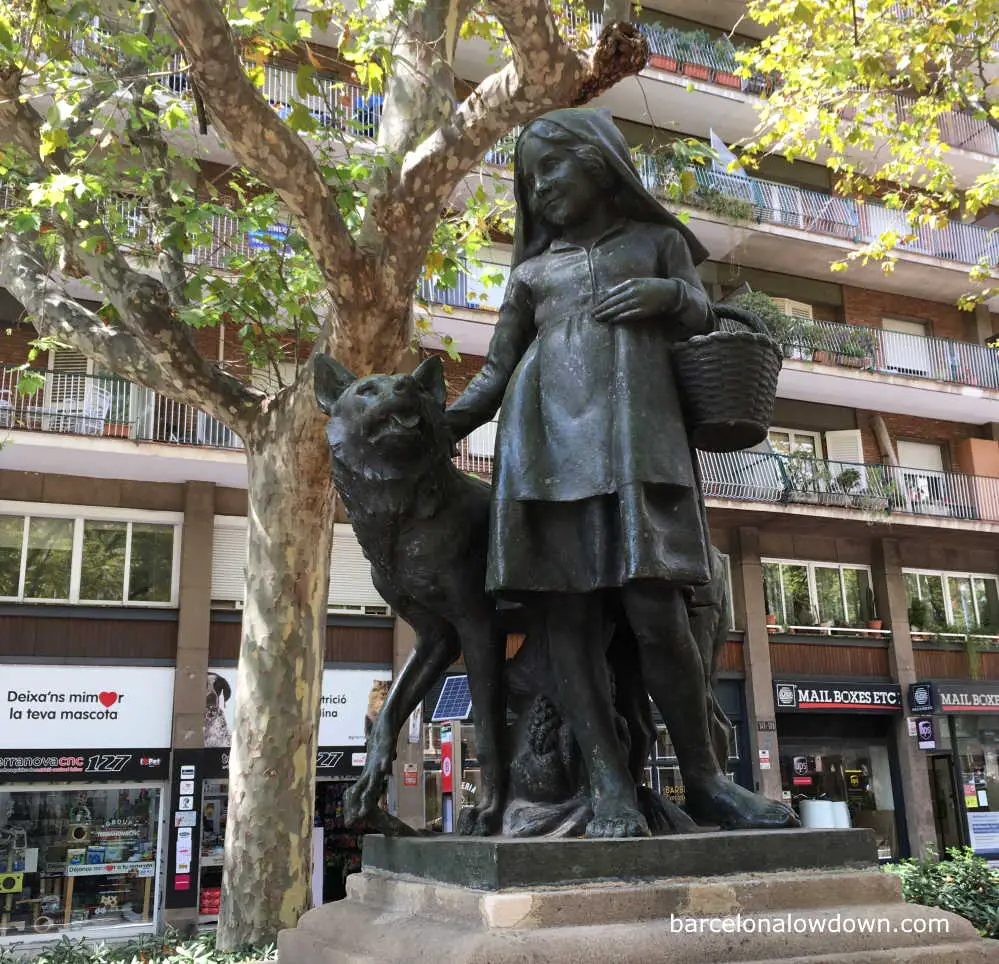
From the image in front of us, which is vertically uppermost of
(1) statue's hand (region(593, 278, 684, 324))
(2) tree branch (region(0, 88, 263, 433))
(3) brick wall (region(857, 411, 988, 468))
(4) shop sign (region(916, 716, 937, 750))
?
(3) brick wall (region(857, 411, 988, 468))

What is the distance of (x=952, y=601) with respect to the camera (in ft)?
73.0

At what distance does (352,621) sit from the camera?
17.2 metres

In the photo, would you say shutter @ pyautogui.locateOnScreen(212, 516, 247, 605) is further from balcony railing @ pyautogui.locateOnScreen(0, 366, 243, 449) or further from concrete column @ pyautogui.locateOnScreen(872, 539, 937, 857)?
concrete column @ pyautogui.locateOnScreen(872, 539, 937, 857)

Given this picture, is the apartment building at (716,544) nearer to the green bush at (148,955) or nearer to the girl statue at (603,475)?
the green bush at (148,955)

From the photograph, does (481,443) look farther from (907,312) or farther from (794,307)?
(907,312)

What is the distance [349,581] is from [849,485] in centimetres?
993

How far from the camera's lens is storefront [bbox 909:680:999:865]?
20.3 meters

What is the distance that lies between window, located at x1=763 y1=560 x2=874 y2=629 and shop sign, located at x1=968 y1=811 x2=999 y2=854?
13.9ft

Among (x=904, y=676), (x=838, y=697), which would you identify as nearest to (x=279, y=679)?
(x=838, y=697)

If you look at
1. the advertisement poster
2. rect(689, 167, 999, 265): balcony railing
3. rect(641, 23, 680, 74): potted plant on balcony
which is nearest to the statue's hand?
the advertisement poster

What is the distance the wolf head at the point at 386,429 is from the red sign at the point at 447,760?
512 inches

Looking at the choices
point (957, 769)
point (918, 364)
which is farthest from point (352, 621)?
point (918, 364)

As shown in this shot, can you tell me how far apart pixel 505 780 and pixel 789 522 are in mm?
18083

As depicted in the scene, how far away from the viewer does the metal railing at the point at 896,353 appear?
2142 centimetres
